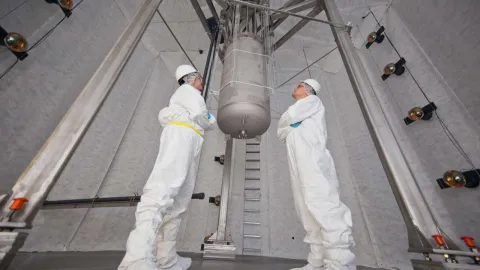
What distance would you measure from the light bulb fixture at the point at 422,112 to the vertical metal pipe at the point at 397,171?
870 mm

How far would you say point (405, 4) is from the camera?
9.23 ft

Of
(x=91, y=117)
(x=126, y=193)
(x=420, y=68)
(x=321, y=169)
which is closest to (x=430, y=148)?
(x=420, y=68)

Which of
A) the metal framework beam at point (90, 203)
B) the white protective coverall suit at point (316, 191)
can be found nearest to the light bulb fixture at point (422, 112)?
the white protective coverall suit at point (316, 191)

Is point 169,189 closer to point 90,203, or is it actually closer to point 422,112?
point 90,203

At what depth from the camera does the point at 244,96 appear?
82.9 inches

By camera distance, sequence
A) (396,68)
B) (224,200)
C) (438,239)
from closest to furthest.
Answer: (438,239) < (224,200) < (396,68)

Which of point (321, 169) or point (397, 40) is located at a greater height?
point (397, 40)

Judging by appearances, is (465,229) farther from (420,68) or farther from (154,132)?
(154,132)

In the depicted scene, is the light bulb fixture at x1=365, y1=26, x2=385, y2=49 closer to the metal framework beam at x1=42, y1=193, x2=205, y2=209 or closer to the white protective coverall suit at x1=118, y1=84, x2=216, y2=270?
the white protective coverall suit at x1=118, y1=84, x2=216, y2=270

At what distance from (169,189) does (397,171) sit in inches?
59.0

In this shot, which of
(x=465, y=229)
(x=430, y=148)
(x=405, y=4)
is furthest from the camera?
(x=405, y=4)

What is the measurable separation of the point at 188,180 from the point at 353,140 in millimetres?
2674

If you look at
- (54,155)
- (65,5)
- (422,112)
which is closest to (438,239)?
(422,112)

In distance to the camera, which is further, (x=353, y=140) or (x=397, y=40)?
(x=353, y=140)
